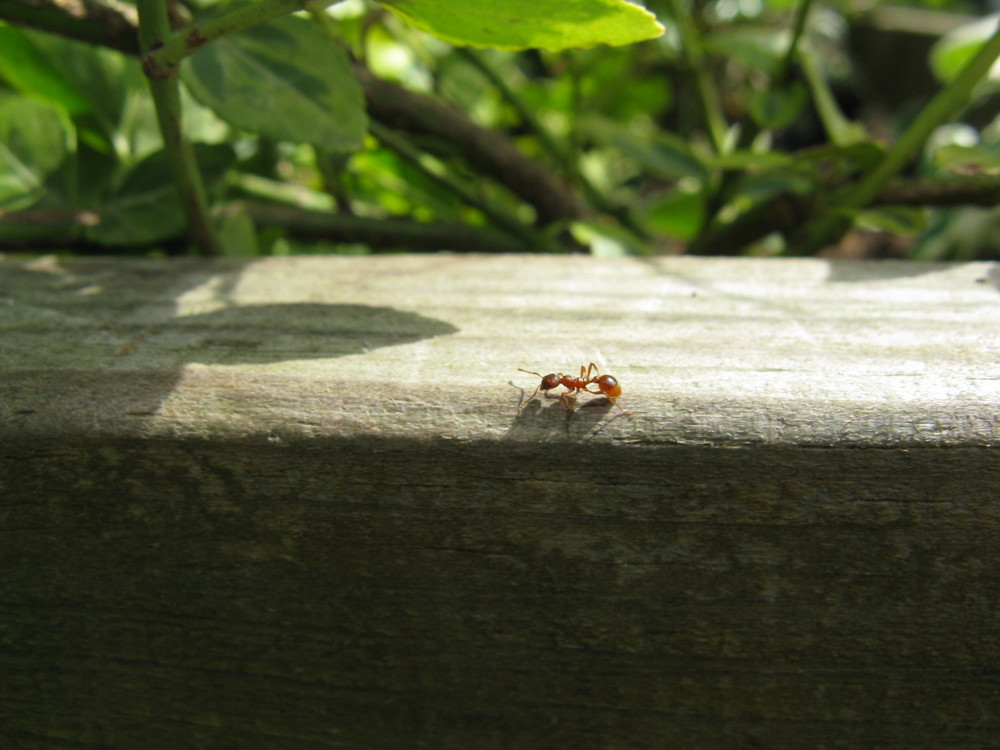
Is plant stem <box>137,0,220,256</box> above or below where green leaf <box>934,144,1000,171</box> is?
below

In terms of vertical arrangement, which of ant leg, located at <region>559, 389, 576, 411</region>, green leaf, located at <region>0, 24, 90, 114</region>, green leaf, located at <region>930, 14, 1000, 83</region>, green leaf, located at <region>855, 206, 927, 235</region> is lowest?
ant leg, located at <region>559, 389, 576, 411</region>

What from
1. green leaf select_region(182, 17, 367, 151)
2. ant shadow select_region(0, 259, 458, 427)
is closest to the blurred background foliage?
green leaf select_region(182, 17, 367, 151)

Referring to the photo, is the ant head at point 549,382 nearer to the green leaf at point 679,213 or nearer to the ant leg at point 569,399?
the ant leg at point 569,399

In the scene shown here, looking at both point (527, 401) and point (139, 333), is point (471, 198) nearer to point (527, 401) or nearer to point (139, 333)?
point (139, 333)

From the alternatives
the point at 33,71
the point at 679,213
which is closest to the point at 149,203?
the point at 33,71

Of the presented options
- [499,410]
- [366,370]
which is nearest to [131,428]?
[366,370]

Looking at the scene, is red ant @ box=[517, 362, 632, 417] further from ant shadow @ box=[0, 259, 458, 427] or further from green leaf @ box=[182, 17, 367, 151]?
green leaf @ box=[182, 17, 367, 151]
